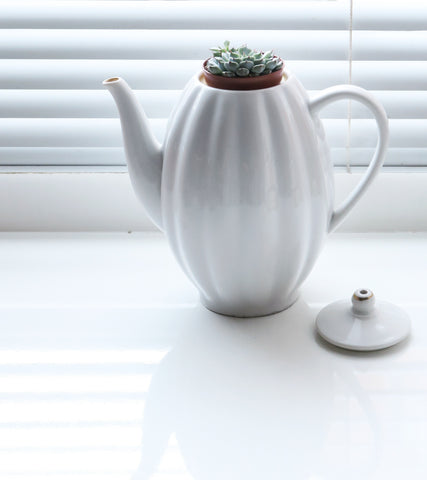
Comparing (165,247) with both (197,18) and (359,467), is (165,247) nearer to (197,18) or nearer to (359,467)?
(197,18)

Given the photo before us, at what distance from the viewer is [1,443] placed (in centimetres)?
61

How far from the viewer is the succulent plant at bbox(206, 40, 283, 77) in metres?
0.67

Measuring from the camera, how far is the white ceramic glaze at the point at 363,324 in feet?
2.29

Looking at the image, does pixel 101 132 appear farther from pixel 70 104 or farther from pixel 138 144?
pixel 138 144

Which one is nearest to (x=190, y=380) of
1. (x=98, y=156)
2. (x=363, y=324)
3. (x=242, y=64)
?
(x=363, y=324)

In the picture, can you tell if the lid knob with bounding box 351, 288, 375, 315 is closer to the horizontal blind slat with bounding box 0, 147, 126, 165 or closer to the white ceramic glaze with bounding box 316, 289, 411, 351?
the white ceramic glaze with bounding box 316, 289, 411, 351

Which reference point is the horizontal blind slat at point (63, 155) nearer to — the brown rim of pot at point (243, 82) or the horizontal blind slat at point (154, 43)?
the horizontal blind slat at point (154, 43)

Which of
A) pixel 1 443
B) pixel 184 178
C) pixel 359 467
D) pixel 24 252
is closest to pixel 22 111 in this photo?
pixel 24 252

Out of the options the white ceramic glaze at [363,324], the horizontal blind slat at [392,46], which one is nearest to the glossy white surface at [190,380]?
the white ceramic glaze at [363,324]

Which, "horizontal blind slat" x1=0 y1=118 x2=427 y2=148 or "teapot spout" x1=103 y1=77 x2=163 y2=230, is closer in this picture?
"teapot spout" x1=103 y1=77 x2=163 y2=230

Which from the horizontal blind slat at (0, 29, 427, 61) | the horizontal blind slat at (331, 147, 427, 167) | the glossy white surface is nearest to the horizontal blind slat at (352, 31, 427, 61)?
the horizontal blind slat at (0, 29, 427, 61)

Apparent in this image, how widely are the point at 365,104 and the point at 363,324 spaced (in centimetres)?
20

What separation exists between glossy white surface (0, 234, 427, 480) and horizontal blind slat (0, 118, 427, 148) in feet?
0.42

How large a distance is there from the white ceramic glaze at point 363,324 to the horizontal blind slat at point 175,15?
0.33 metres
